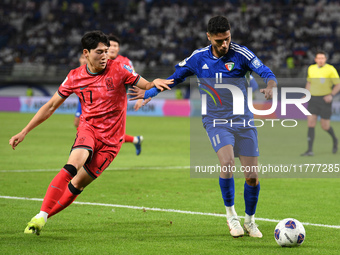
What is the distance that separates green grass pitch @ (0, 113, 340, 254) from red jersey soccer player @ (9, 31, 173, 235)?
628mm

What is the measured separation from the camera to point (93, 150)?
5969 mm

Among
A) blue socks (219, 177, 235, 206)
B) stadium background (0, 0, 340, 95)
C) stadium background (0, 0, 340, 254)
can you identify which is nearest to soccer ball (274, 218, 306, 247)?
stadium background (0, 0, 340, 254)

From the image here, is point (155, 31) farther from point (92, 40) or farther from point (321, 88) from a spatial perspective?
point (92, 40)

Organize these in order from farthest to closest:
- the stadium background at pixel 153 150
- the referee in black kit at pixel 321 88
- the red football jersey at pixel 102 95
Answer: the referee in black kit at pixel 321 88 < the red football jersey at pixel 102 95 < the stadium background at pixel 153 150

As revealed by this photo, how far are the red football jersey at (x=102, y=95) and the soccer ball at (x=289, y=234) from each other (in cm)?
198

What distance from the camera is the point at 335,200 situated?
830 centimetres

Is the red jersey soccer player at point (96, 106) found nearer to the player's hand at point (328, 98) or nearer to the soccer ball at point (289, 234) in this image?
the soccer ball at point (289, 234)

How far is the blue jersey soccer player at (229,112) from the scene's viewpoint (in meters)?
5.88

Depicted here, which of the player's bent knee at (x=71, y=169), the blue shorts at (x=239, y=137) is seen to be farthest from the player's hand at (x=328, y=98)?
the player's bent knee at (x=71, y=169)

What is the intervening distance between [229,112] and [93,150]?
4.90 ft

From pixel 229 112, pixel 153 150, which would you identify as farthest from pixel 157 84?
pixel 153 150

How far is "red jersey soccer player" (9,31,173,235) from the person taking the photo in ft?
19.6

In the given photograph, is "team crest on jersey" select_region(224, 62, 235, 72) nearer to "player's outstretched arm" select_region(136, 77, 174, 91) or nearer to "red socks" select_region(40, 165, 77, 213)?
"player's outstretched arm" select_region(136, 77, 174, 91)

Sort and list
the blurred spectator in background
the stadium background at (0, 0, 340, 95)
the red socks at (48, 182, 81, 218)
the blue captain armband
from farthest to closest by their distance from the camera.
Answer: the blurred spectator in background
the stadium background at (0, 0, 340, 95)
the blue captain armband
the red socks at (48, 182, 81, 218)
